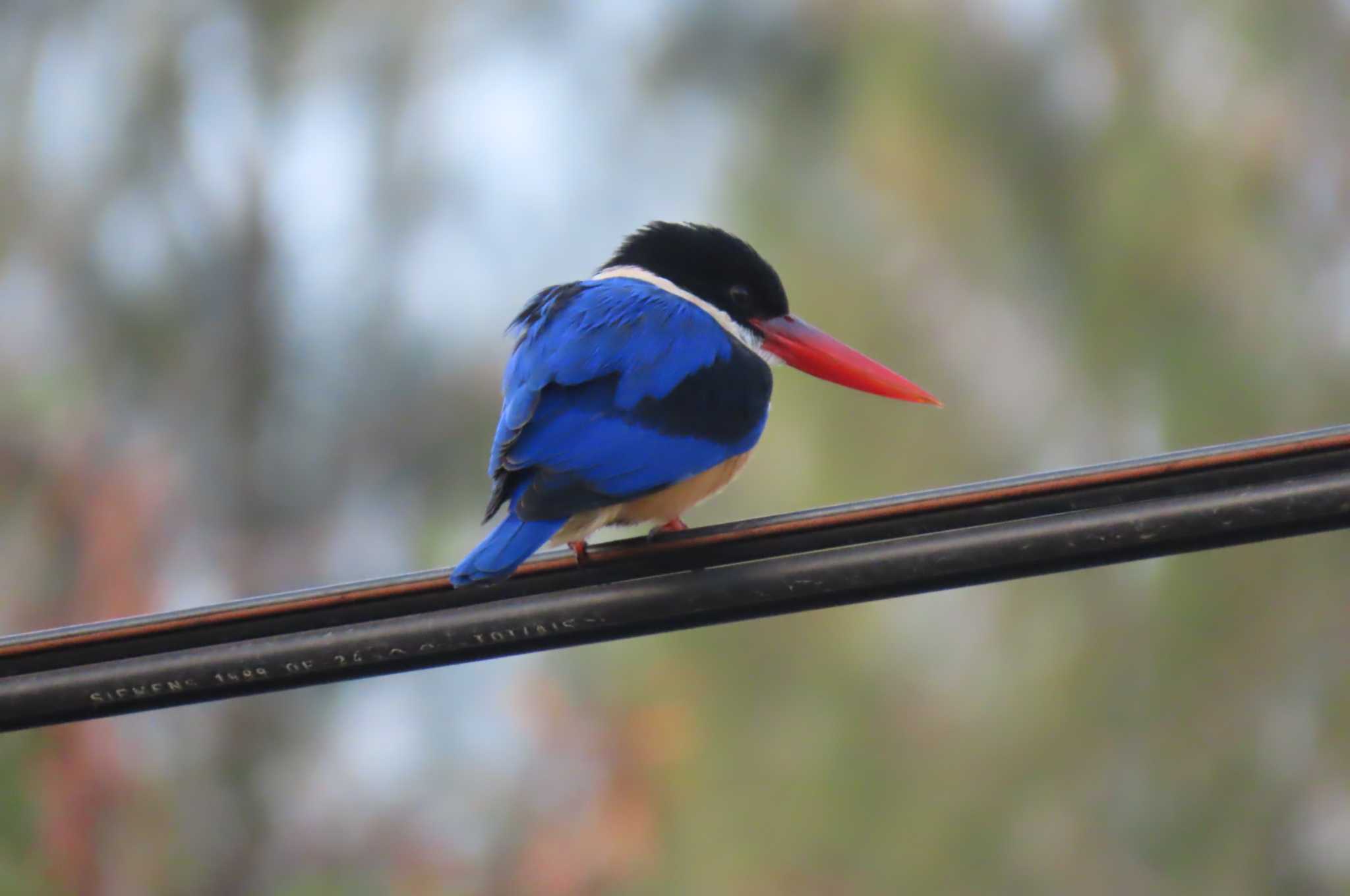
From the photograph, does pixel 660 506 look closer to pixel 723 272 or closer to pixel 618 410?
pixel 618 410

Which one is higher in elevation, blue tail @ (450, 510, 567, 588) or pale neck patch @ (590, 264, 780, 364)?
pale neck patch @ (590, 264, 780, 364)

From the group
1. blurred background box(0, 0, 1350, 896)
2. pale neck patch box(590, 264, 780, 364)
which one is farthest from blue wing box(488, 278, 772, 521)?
blurred background box(0, 0, 1350, 896)

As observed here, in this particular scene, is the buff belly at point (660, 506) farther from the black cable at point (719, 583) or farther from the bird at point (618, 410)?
the black cable at point (719, 583)

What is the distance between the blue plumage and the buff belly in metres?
0.05

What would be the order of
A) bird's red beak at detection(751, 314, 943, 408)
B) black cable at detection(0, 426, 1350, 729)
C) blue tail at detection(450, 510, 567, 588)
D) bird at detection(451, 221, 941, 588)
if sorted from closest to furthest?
1. black cable at detection(0, 426, 1350, 729)
2. blue tail at detection(450, 510, 567, 588)
3. bird at detection(451, 221, 941, 588)
4. bird's red beak at detection(751, 314, 943, 408)

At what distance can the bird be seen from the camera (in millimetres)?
2115

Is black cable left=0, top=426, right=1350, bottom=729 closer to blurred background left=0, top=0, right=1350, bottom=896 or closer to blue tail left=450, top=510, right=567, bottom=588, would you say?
blue tail left=450, top=510, right=567, bottom=588

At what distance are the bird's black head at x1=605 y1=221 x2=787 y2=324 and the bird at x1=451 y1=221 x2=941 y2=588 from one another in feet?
0.29

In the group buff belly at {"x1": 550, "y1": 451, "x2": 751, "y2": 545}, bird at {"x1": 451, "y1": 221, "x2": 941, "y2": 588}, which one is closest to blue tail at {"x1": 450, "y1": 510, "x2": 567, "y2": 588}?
bird at {"x1": 451, "y1": 221, "x2": 941, "y2": 588}

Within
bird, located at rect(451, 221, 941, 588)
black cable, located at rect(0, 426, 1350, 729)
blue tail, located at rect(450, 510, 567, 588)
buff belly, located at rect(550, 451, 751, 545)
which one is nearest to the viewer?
black cable, located at rect(0, 426, 1350, 729)

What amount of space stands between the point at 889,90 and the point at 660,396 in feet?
16.7

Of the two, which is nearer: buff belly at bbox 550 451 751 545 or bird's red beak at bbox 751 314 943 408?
buff belly at bbox 550 451 751 545

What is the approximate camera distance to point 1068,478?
1527mm

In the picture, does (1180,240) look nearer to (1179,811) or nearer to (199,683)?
(1179,811)
